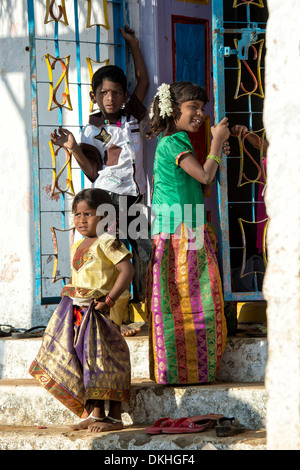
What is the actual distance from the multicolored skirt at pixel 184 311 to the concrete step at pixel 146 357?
126 millimetres

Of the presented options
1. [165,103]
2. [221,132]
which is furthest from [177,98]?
[221,132]

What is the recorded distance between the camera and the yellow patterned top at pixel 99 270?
4570 mm

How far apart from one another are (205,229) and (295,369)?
2.18 m

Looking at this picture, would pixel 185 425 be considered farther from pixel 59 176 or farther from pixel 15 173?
pixel 15 173

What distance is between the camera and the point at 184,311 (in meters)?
4.59

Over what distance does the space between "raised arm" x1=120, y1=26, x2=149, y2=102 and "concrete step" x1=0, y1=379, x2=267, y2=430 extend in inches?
85.9

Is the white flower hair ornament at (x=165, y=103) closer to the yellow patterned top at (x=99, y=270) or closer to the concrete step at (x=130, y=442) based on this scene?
the yellow patterned top at (x=99, y=270)

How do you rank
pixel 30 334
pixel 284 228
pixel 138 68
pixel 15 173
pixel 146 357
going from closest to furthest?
pixel 284 228 → pixel 146 357 → pixel 30 334 → pixel 138 68 → pixel 15 173

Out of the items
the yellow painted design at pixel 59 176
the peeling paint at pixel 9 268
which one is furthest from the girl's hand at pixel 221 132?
the peeling paint at pixel 9 268

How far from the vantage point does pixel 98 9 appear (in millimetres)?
6031

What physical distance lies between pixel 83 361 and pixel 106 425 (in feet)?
1.20

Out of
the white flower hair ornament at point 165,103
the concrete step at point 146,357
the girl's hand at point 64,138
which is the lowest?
the concrete step at point 146,357

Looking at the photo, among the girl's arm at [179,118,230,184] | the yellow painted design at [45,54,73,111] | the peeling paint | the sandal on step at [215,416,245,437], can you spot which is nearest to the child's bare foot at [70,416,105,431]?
the sandal on step at [215,416,245,437]
